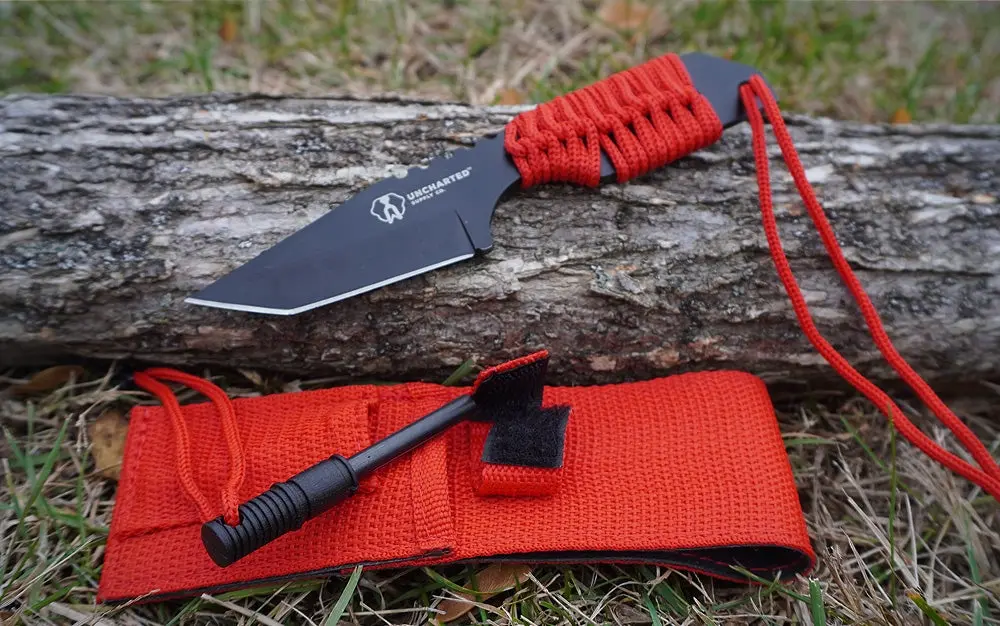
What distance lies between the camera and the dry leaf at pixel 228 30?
2.20 metres

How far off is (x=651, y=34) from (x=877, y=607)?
5.66 ft

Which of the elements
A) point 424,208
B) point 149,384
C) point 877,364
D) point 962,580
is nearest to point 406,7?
point 424,208

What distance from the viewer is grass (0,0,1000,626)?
126 centimetres

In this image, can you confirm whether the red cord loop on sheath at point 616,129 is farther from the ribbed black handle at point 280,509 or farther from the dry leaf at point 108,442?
the dry leaf at point 108,442

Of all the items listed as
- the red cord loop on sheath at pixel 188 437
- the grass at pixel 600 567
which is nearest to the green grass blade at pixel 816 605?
the grass at pixel 600 567

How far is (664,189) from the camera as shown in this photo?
1488 millimetres

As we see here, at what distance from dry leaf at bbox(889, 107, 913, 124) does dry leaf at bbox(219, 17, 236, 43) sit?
1.99m

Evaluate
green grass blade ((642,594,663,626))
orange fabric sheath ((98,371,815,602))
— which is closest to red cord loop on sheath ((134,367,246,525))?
orange fabric sheath ((98,371,815,602))

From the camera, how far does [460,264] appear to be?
140 centimetres

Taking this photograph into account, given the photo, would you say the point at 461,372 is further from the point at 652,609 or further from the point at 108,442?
the point at 108,442

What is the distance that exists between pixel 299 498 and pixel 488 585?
0.37 metres

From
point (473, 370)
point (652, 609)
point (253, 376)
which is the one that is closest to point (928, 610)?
point (652, 609)

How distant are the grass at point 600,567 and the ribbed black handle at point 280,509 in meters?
0.14

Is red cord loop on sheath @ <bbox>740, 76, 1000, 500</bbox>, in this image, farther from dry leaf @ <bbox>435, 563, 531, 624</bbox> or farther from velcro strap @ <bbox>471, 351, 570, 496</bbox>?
dry leaf @ <bbox>435, 563, 531, 624</bbox>
